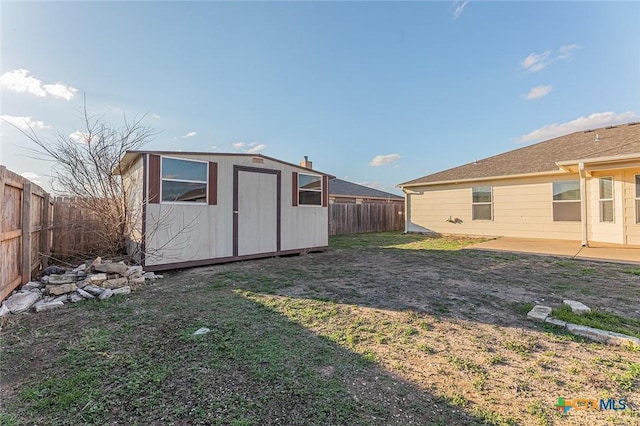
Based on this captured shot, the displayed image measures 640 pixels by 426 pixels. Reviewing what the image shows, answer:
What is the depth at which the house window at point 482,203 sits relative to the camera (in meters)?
11.4

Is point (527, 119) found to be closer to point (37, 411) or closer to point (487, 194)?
point (487, 194)

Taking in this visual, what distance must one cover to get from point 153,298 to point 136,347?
1.71m

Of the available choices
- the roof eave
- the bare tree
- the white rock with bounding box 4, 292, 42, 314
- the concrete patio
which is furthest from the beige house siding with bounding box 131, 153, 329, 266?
the roof eave

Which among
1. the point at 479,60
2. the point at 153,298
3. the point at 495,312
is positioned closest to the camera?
the point at 495,312

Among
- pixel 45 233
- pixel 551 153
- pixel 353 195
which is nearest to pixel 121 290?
pixel 45 233

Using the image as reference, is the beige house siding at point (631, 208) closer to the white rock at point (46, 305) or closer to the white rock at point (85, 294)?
the white rock at point (85, 294)

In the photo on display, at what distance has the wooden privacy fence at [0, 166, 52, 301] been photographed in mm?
3439

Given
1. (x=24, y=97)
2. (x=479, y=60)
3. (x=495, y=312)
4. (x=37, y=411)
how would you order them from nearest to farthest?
(x=37, y=411) < (x=495, y=312) < (x=24, y=97) < (x=479, y=60)

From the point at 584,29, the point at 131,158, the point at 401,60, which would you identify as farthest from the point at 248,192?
the point at 584,29

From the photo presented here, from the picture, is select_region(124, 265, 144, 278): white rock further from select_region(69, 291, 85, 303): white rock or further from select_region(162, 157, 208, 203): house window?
select_region(162, 157, 208, 203): house window

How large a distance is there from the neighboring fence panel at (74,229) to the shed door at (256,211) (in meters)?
3.12

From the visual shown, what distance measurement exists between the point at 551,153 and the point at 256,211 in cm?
1150

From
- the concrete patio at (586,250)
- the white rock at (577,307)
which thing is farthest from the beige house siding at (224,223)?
the white rock at (577,307)

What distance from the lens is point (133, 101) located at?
Result: 6.95m
